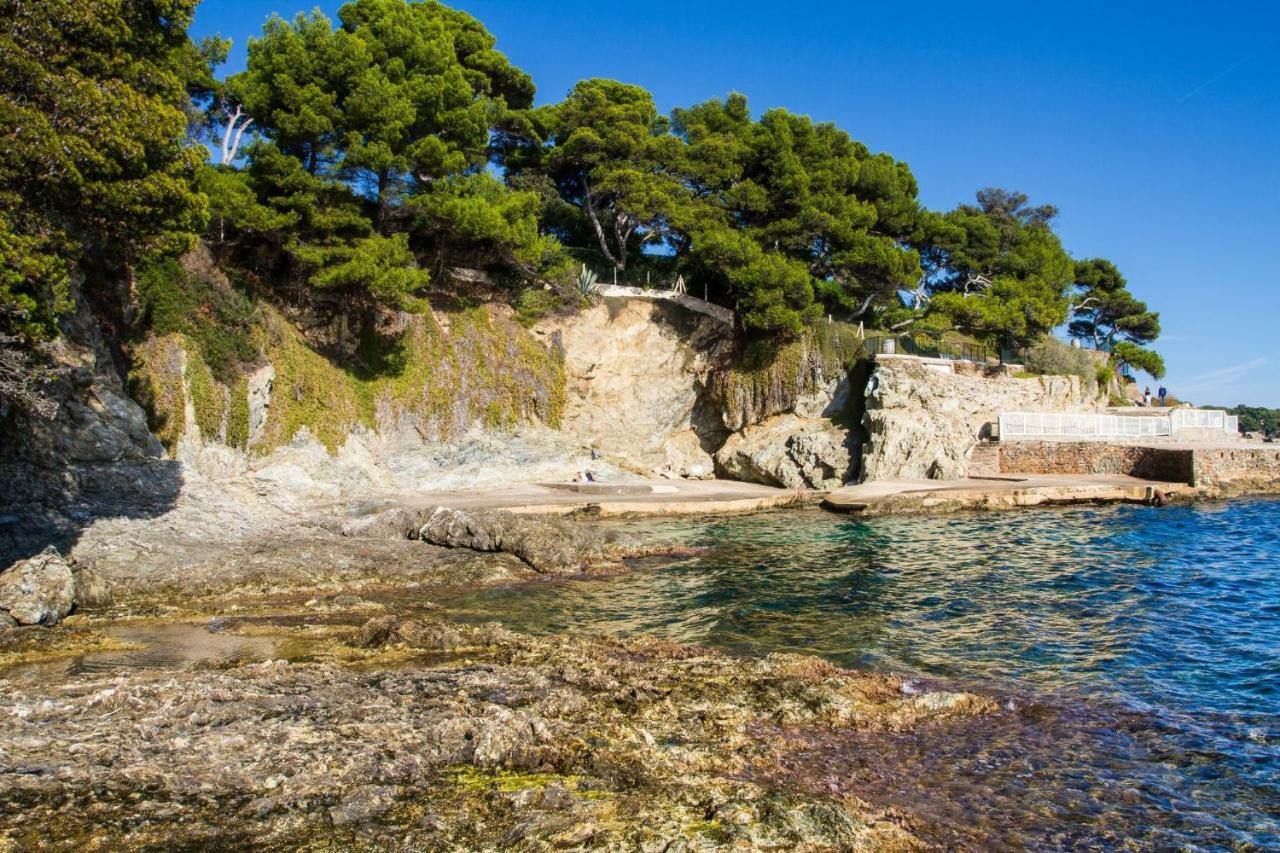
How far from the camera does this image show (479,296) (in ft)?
105

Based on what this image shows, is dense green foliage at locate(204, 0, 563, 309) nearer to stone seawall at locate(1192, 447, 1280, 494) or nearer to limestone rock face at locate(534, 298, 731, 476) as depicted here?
limestone rock face at locate(534, 298, 731, 476)

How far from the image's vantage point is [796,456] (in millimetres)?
31484

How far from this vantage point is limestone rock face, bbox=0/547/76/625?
10.4m

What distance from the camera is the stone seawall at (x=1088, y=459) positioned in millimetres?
30094

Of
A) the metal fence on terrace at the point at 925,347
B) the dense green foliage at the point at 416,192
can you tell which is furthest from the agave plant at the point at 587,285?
the metal fence on terrace at the point at 925,347

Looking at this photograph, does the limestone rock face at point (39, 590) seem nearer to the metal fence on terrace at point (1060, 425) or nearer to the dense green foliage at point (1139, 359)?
the metal fence on terrace at point (1060, 425)

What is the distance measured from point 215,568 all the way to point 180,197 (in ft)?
20.5

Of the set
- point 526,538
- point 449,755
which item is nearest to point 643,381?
point 526,538

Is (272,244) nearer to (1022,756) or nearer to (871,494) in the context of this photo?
(871,494)

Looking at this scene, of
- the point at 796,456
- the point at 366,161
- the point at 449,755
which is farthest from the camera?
the point at 796,456

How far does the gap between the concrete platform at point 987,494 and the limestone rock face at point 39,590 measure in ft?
67.3

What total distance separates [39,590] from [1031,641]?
1342 centimetres

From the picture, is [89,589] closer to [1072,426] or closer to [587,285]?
[587,285]

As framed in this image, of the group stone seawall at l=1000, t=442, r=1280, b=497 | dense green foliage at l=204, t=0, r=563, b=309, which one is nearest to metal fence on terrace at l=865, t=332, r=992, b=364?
stone seawall at l=1000, t=442, r=1280, b=497
